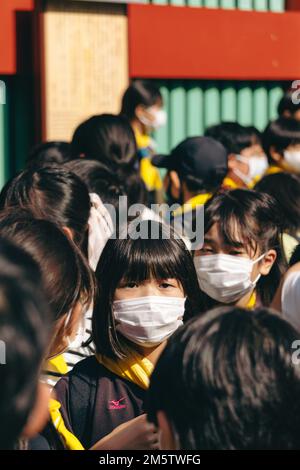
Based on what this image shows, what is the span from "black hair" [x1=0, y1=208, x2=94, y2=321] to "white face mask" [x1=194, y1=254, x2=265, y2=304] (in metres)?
1.11

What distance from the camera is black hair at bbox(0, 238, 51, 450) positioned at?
1.32 m

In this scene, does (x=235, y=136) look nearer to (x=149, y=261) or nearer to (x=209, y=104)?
(x=209, y=104)

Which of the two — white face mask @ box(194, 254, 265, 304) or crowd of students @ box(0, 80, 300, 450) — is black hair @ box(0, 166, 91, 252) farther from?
white face mask @ box(194, 254, 265, 304)

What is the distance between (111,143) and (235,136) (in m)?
1.84

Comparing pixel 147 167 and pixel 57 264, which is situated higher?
pixel 57 264

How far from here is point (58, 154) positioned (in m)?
5.11

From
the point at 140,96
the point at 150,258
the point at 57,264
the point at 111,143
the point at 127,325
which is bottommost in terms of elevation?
the point at 127,325

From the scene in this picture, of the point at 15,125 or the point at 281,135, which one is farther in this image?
the point at 15,125

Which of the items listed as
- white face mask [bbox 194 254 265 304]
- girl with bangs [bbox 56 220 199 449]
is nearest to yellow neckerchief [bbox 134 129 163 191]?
white face mask [bbox 194 254 265 304]

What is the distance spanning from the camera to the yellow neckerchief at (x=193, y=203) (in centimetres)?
442

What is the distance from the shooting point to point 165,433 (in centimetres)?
185

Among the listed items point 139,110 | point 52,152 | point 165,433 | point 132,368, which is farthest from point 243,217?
point 139,110

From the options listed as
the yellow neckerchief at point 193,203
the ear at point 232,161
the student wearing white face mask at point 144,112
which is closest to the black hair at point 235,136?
the ear at point 232,161

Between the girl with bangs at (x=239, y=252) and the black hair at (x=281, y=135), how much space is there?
196cm
